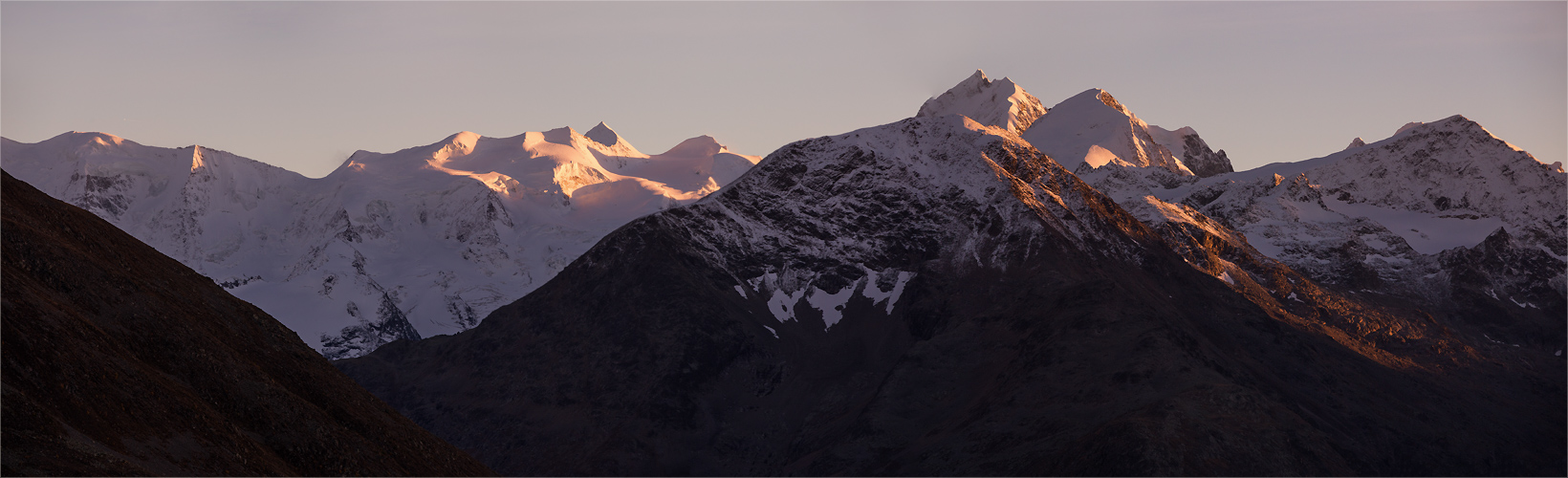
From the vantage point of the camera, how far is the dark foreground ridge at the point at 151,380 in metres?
110

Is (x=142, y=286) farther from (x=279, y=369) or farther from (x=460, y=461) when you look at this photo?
→ (x=460, y=461)

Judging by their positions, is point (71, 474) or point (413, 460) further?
point (413, 460)

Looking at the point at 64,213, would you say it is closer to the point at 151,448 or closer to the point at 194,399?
the point at 194,399

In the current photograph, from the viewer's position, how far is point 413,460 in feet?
496

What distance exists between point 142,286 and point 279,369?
46.9 feet

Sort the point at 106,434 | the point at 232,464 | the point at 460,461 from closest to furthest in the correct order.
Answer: the point at 106,434 → the point at 232,464 → the point at 460,461

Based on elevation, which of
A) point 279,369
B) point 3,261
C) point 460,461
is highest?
point 3,261

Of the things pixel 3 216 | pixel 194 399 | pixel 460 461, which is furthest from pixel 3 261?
pixel 460 461

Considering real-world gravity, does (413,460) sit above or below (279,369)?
below

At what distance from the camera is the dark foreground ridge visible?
109938 millimetres

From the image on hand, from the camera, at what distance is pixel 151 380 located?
122m

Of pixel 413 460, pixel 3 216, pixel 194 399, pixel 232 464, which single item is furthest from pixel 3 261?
pixel 413 460

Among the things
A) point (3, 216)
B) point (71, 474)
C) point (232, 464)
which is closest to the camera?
point (71, 474)

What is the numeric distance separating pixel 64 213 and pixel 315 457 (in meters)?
36.2
